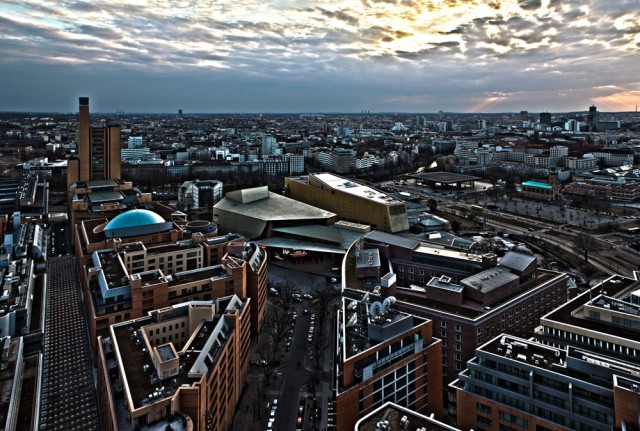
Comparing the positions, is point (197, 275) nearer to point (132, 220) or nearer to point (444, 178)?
point (132, 220)

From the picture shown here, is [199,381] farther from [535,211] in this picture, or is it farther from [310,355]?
[535,211]

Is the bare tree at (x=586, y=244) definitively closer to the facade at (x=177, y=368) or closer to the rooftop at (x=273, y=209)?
the rooftop at (x=273, y=209)

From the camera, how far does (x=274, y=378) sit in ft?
82.9

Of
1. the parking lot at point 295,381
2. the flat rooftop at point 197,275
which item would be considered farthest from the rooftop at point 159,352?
the parking lot at point 295,381

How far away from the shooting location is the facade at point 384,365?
1739cm

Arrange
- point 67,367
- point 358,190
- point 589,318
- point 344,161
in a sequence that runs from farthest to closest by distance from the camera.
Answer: point 344,161, point 358,190, point 67,367, point 589,318

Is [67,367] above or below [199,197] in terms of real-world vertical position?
below

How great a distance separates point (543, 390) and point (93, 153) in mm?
60692

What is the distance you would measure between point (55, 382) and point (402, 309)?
17865mm

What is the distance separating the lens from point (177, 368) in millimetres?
17734

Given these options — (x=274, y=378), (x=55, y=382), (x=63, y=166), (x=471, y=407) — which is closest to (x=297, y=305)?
(x=274, y=378)

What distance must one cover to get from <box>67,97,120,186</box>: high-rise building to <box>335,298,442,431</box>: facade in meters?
51.9

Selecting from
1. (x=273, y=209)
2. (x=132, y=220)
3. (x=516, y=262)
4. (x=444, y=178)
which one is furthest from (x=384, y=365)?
(x=444, y=178)

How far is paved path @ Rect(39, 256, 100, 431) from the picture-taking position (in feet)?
66.9
